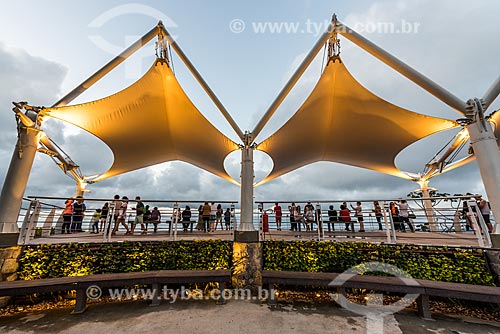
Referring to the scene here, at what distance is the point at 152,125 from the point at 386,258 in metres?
8.33

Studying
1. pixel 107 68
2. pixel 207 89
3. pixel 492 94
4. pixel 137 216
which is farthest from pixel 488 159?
pixel 137 216

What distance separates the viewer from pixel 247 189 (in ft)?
18.8

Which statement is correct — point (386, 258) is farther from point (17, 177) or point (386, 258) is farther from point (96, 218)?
point (96, 218)

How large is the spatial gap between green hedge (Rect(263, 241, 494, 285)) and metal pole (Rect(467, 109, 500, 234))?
819 millimetres

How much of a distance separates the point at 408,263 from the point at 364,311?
5.69 feet

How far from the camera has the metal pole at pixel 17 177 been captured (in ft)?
14.1

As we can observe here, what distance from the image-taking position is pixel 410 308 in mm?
3793

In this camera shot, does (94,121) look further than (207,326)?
Yes

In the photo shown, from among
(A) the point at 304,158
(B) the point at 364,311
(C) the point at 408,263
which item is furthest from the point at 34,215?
(A) the point at 304,158

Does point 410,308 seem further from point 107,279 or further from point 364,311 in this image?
point 107,279

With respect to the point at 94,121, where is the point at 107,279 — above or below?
below

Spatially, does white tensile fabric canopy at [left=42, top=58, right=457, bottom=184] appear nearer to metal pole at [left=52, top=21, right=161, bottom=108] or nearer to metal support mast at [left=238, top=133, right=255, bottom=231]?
metal pole at [left=52, top=21, right=161, bottom=108]

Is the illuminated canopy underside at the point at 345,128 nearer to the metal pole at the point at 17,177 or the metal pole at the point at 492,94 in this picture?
the metal pole at the point at 492,94

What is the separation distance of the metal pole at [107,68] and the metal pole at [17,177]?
927 millimetres
